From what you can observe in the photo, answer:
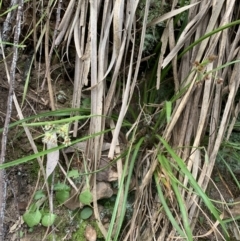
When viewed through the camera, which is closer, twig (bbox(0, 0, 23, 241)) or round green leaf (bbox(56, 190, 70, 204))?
twig (bbox(0, 0, 23, 241))

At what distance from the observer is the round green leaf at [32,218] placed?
41.6 inches

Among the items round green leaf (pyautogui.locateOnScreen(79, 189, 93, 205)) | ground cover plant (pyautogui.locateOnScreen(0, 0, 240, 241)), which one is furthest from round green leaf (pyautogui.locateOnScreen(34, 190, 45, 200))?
round green leaf (pyautogui.locateOnScreen(79, 189, 93, 205))

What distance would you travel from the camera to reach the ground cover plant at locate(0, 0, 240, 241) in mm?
1103

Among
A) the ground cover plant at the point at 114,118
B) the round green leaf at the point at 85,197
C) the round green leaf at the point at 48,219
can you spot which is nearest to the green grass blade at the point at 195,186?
the ground cover plant at the point at 114,118

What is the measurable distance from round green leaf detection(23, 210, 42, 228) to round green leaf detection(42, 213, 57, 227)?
0.01 metres

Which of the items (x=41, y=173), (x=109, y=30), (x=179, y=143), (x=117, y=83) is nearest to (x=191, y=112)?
(x=179, y=143)

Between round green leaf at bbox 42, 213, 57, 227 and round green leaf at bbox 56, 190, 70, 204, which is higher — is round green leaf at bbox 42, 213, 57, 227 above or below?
below

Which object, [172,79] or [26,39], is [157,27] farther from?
[26,39]

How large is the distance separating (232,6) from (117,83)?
1.36ft

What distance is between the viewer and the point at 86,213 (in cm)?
113

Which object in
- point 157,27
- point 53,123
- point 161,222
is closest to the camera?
point 53,123

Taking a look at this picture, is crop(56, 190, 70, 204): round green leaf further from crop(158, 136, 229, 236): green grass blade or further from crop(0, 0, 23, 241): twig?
crop(158, 136, 229, 236): green grass blade

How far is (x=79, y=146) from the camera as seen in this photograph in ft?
3.83

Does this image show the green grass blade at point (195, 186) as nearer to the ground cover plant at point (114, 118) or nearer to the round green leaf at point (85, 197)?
→ the ground cover plant at point (114, 118)
